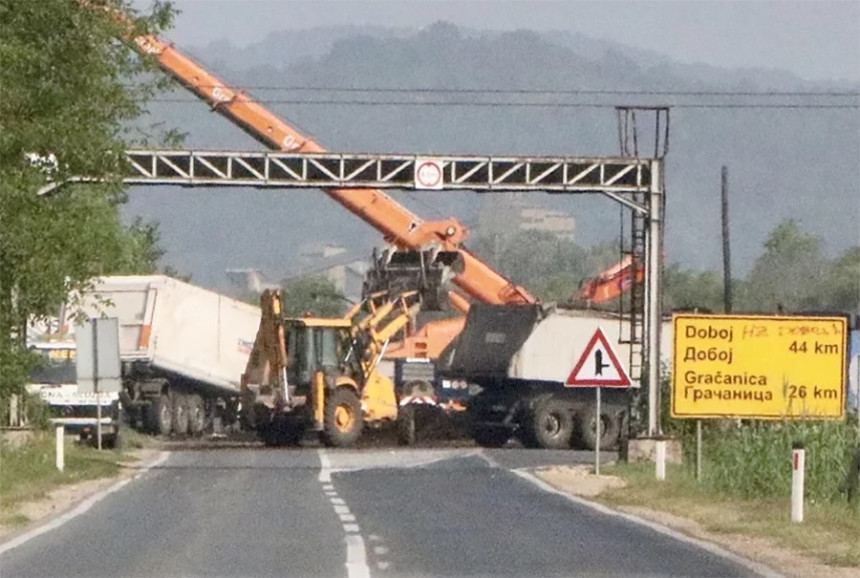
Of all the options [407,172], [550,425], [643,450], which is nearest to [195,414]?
[550,425]

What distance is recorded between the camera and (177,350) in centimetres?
5516

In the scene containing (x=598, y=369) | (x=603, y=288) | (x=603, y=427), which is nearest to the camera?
(x=598, y=369)

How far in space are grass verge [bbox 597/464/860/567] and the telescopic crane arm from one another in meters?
19.5

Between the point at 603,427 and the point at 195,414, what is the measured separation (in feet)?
38.0

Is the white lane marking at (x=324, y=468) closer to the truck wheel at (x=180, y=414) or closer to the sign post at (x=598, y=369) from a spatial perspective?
the sign post at (x=598, y=369)

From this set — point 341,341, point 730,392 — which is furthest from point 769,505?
point 341,341

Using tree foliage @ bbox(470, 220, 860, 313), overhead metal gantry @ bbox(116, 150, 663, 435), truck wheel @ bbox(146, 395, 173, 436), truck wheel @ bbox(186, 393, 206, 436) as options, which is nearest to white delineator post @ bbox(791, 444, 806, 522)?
overhead metal gantry @ bbox(116, 150, 663, 435)

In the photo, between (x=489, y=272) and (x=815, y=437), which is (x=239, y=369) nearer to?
(x=489, y=272)

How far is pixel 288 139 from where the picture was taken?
5084 cm

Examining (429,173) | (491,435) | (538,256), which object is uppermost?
(538,256)

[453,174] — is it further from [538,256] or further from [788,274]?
[538,256]

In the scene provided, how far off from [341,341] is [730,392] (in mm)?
18971

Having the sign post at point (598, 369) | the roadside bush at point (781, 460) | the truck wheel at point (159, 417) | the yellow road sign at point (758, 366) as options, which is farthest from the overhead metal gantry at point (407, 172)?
the truck wheel at point (159, 417)

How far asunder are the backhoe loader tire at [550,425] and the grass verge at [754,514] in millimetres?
→ 16420
